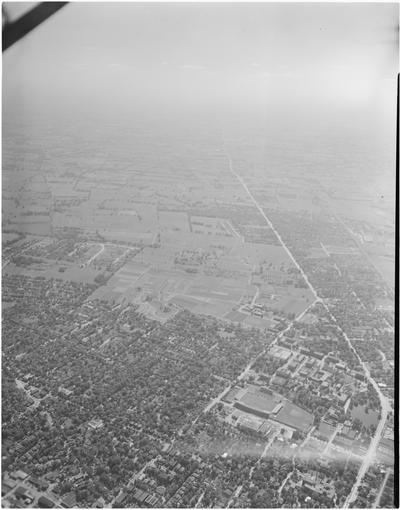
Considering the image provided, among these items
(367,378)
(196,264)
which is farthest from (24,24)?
(367,378)

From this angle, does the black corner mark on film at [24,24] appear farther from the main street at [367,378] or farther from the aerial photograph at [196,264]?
the main street at [367,378]

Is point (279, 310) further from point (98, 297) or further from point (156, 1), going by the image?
point (156, 1)

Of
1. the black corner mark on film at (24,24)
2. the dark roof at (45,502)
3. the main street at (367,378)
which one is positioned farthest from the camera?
the main street at (367,378)

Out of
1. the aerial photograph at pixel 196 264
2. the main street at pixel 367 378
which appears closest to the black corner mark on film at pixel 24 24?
the aerial photograph at pixel 196 264

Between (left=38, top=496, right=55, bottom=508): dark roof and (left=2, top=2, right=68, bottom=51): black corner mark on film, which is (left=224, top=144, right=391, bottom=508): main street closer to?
(left=38, top=496, right=55, bottom=508): dark roof

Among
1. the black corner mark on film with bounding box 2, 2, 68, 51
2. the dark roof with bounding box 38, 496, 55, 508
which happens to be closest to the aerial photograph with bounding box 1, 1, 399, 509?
the dark roof with bounding box 38, 496, 55, 508
